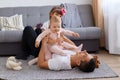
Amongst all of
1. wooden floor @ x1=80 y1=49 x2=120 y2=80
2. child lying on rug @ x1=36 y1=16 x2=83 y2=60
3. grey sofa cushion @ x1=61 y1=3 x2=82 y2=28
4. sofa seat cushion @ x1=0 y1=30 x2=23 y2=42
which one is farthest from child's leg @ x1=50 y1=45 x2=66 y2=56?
grey sofa cushion @ x1=61 y1=3 x2=82 y2=28

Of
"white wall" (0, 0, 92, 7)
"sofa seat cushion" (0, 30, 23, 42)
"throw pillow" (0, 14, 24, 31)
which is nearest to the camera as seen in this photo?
"sofa seat cushion" (0, 30, 23, 42)

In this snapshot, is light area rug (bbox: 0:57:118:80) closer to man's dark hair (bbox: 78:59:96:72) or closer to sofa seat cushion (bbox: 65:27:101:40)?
man's dark hair (bbox: 78:59:96:72)

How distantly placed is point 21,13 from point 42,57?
139cm

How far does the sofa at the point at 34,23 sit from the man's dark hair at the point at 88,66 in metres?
0.86

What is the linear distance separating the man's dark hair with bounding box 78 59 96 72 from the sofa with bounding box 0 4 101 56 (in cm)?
86

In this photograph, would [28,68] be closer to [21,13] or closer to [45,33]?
[45,33]

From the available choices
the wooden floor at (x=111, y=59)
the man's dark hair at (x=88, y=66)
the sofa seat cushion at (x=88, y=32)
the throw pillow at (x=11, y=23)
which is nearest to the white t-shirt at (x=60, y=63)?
the man's dark hair at (x=88, y=66)

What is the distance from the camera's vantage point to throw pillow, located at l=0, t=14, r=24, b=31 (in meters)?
3.49

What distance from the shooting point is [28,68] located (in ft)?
8.80

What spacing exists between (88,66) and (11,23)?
1.59m

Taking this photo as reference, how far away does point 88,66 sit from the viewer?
2.42m

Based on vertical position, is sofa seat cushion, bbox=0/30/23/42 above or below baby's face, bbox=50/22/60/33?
below

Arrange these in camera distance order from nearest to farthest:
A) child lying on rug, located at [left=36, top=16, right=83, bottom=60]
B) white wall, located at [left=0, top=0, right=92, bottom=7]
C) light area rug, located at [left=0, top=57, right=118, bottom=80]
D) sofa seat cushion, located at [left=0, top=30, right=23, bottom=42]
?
light area rug, located at [left=0, top=57, right=118, bottom=80], child lying on rug, located at [left=36, top=16, right=83, bottom=60], sofa seat cushion, located at [left=0, top=30, right=23, bottom=42], white wall, located at [left=0, top=0, right=92, bottom=7]

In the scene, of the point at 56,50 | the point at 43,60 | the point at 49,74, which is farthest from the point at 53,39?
the point at 49,74
